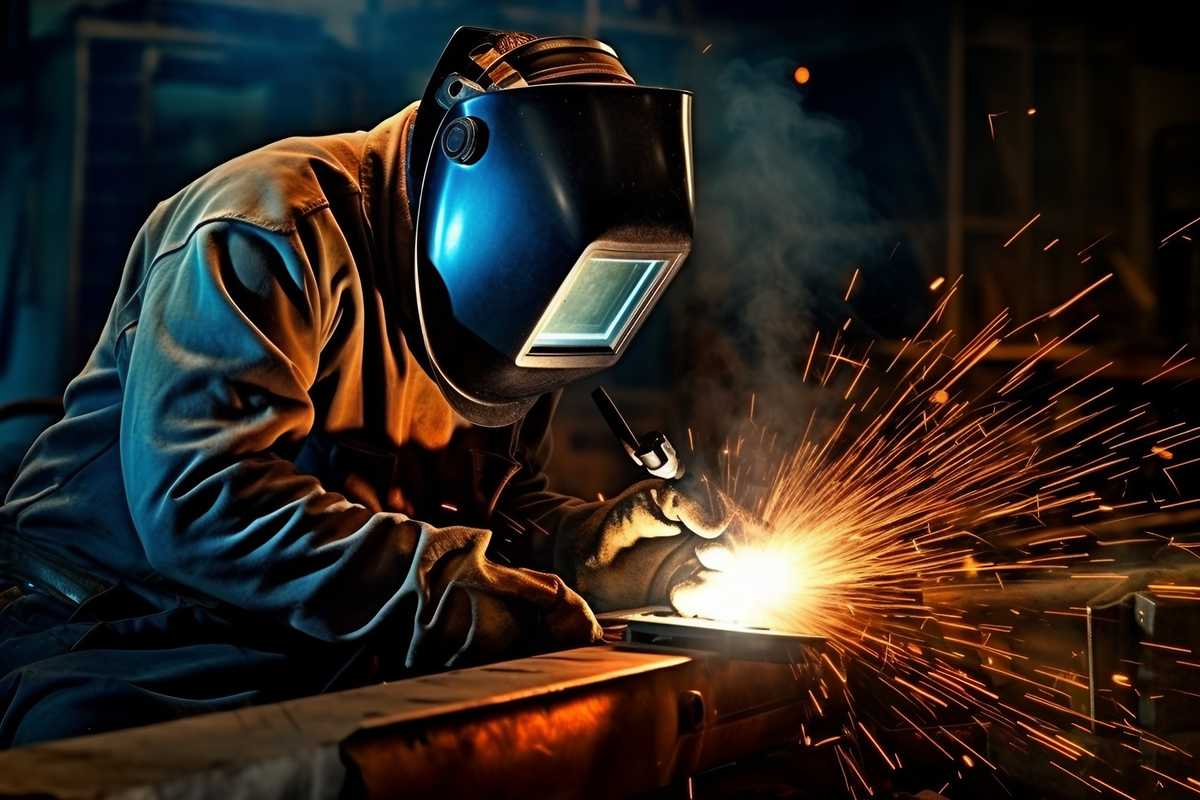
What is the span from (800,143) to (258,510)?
468 cm

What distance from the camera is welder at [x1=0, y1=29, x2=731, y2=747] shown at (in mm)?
1733

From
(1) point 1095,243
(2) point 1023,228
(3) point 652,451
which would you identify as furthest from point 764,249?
(3) point 652,451

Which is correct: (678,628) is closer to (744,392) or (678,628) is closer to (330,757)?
(330,757)

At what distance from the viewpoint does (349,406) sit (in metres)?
2.07

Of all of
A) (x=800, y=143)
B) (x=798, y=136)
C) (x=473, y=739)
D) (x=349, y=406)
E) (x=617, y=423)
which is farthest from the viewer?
(x=800, y=143)

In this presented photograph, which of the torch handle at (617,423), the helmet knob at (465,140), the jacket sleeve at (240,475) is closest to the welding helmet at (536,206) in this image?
the helmet knob at (465,140)

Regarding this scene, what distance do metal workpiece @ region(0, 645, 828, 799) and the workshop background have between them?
3777 mm

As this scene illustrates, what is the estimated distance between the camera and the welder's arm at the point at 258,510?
172cm

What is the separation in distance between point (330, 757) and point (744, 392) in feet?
16.7

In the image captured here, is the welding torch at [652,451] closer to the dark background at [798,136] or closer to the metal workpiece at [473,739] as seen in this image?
the metal workpiece at [473,739]

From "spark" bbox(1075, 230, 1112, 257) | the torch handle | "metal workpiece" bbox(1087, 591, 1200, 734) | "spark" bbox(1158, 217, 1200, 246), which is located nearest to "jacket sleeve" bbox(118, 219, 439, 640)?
the torch handle

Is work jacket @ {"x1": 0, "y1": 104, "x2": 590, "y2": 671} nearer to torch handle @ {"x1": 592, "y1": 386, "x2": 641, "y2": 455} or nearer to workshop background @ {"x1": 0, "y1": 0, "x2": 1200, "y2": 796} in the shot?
torch handle @ {"x1": 592, "y1": 386, "x2": 641, "y2": 455}

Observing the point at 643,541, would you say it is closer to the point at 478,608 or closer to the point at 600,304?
the point at 600,304

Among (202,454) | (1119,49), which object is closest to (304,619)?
(202,454)
